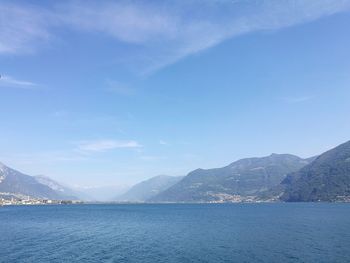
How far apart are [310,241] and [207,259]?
39.3 m

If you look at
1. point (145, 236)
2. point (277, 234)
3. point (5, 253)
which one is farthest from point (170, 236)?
point (5, 253)

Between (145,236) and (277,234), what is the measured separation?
46.2 metres

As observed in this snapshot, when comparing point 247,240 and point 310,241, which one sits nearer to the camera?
point 310,241

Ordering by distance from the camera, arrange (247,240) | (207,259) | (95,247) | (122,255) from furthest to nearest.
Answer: (247,240) → (95,247) → (122,255) → (207,259)

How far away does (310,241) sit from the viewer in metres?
108

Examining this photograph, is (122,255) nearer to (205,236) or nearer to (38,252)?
(38,252)

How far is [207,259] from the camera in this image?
280 feet

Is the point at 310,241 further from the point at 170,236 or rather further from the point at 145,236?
the point at 145,236

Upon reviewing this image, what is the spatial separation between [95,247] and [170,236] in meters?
35.5

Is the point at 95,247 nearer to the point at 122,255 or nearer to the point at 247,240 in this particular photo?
the point at 122,255

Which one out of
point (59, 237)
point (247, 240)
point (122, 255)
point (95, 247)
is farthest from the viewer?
point (59, 237)

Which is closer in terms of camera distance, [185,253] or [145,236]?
[185,253]

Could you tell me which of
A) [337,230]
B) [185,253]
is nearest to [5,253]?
[185,253]

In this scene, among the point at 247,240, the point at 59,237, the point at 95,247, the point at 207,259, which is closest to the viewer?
the point at 207,259
